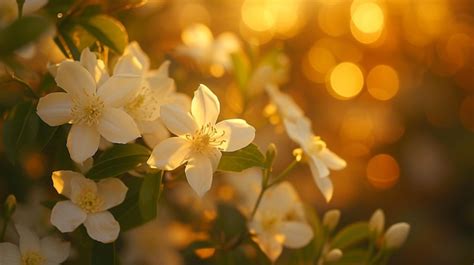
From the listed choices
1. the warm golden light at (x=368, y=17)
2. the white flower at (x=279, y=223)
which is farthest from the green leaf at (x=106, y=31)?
the warm golden light at (x=368, y=17)

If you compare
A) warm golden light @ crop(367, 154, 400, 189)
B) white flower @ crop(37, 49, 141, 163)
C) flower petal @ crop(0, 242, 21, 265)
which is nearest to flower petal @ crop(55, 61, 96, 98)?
white flower @ crop(37, 49, 141, 163)

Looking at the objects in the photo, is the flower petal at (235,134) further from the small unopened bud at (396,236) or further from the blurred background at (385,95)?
the blurred background at (385,95)

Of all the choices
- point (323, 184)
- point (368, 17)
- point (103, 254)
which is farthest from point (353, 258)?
point (368, 17)

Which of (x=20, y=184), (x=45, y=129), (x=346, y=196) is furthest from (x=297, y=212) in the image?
(x=346, y=196)

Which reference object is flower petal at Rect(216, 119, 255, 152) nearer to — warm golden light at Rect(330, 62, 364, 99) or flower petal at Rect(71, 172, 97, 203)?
flower petal at Rect(71, 172, 97, 203)

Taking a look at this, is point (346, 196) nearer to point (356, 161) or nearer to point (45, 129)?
point (356, 161)

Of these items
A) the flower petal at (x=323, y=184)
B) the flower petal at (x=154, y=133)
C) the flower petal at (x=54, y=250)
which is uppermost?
the flower petal at (x=154, y=133)
